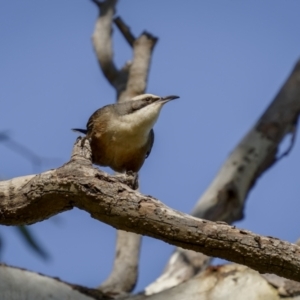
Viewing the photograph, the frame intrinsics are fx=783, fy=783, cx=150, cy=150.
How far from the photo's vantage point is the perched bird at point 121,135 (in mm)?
3818

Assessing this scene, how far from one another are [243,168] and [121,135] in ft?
6.29

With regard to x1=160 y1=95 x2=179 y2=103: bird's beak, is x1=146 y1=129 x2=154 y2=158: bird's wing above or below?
below

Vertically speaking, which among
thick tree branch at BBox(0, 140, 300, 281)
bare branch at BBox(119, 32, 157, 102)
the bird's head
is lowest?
thick tree branch at BBox(0, 140, 300, 281)

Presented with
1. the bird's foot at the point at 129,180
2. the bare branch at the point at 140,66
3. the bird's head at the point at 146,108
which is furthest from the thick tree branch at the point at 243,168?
the bird's foot at the point at 129,180

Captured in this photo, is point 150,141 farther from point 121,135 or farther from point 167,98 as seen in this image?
point 167,98

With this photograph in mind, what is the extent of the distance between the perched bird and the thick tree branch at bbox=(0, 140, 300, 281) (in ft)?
3.50

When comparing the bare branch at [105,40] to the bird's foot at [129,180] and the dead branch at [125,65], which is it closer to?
the dead branch at [125,65]

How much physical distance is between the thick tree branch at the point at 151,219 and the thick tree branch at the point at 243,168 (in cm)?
214

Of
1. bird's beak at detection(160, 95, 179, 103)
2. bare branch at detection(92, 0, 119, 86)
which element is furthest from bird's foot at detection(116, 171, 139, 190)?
bare branch at detection(92, 0, 119, 86)

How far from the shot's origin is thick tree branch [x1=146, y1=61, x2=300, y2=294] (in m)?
4.91

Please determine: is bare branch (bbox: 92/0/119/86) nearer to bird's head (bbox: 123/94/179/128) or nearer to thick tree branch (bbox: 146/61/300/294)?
thick tree branch (bbox: 146/61/300/294)

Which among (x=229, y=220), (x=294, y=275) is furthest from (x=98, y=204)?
(x=229, y=220)

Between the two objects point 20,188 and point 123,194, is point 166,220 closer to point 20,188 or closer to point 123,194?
point 123,194

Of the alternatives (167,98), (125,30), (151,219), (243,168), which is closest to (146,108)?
(167,98)
